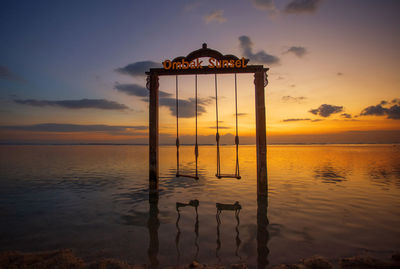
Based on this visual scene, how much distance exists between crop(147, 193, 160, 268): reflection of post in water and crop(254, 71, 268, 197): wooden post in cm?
520

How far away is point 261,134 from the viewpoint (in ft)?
31.6

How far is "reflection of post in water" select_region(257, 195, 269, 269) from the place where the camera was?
15.3 ft

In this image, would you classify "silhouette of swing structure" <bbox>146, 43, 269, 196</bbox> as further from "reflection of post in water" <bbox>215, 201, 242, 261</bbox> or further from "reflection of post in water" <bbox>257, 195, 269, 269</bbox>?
"reflection of post in water" <bbox>215, 201, 242, 261</bbox>

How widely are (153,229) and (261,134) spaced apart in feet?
21.2

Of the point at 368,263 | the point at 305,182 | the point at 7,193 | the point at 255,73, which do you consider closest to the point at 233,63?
the point at 255,73

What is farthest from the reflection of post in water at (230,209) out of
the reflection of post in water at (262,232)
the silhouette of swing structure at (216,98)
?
the silhouette of swing structure at (216,98)

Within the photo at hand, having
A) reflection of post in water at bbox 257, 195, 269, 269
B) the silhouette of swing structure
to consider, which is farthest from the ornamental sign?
reflection of post in water at bbox 257, 195, 269, 269

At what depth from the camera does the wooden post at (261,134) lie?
9672 mm

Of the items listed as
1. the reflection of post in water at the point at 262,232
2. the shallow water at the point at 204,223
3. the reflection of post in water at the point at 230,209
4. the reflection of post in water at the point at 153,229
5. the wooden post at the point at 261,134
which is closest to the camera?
the reflection of post in water at the point at 262,232

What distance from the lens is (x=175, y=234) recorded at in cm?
613

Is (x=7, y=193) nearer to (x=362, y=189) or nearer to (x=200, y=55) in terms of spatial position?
(x=200, y=55)

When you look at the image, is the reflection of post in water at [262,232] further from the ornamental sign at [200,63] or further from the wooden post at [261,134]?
the ornamental sign at [200,63]

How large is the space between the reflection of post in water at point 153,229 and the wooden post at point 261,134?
5200mm

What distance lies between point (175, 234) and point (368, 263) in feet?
16.1
